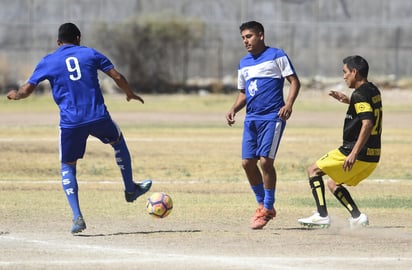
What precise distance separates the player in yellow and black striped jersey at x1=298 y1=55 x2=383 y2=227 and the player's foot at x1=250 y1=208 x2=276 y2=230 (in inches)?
13.8

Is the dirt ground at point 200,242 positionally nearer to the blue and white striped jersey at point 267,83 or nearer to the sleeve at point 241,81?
the blue and white striped jersey at point 267,83

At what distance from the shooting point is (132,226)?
1135 centimetres

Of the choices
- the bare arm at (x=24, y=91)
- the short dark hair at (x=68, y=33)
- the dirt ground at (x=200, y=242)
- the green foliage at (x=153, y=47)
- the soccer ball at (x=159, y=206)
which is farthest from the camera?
the green foliage at (x=153, y=47)

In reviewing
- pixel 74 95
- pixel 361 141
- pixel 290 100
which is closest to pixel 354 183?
pixel 361 141

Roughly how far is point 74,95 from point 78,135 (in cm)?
40

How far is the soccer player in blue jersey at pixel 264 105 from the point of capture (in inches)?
437

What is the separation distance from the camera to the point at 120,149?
11078 millimetres

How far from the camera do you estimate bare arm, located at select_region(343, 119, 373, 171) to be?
10461mm

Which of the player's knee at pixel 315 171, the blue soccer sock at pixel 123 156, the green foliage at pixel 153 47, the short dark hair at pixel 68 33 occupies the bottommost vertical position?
the green foliage at pixel 153 47

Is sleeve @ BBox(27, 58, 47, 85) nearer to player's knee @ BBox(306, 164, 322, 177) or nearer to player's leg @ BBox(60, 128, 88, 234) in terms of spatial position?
player's leg @ BBox(60, 128, 88, 234)

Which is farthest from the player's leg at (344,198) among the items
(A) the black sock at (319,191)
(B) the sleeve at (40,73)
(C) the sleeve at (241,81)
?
(B) the sleeve at (40,73)

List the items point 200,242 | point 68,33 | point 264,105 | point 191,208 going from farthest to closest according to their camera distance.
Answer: point 191,208 < point 264,105 < point 68,33 < point 200,242

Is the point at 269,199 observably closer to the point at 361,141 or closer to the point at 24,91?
the point at 361,141

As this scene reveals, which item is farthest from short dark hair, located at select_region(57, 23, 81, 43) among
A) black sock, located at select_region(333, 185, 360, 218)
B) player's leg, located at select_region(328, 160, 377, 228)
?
black sock, located at select_region(333, 185, 360, 218)
